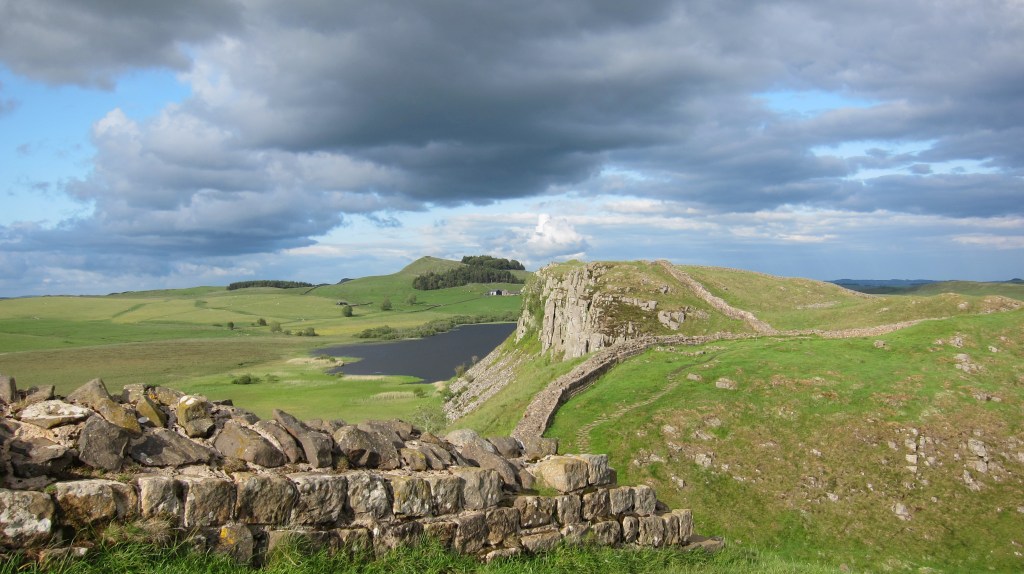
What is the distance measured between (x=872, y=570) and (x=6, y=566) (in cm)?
2287

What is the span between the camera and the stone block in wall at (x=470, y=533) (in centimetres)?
1002

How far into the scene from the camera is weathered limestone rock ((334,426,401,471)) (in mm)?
10297

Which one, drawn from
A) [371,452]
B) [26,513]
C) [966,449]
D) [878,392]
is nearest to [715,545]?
[371,452]

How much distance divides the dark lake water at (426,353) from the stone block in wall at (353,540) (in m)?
93.6

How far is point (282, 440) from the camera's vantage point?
9883 mm

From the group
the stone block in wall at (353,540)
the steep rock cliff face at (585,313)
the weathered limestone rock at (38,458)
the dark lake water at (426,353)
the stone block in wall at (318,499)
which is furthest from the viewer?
the dark lake water at (426,353)

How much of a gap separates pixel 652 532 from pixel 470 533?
168 inches

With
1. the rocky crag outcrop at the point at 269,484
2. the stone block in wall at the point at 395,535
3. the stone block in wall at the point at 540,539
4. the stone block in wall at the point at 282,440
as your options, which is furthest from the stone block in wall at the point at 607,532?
the stone block in wall at the point at 282,440

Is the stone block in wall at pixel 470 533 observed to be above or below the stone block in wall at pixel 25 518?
below

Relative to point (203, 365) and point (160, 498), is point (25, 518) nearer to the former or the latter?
point (160, 498)

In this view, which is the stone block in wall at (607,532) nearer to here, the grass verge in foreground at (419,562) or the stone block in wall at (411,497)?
the grass verge in foreground at (419,562)

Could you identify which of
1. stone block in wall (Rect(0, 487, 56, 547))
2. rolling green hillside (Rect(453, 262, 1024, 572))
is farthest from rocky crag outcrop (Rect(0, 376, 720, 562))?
rolling green hillside (Rect(453, 262, 1024, 572))

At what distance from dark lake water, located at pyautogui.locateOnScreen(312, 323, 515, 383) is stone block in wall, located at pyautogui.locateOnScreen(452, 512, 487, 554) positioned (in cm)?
9284

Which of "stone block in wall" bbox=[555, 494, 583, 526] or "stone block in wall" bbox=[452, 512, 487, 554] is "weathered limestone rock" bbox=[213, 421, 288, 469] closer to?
"stone block in wall" bbox=[452, 512, 487, 554]
